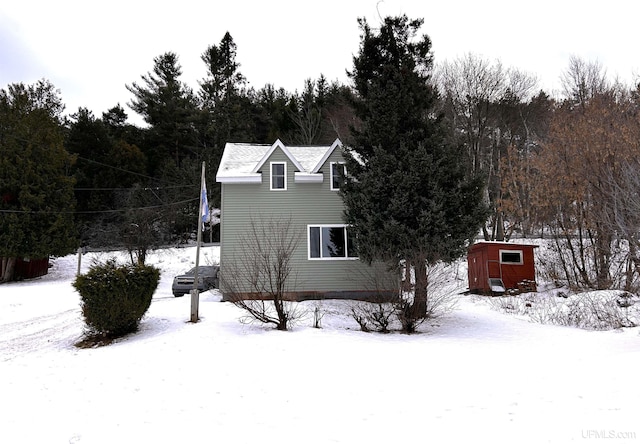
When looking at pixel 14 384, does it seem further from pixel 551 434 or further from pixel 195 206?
pixel 195 206

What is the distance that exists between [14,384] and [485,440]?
735cm

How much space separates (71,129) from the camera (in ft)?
126

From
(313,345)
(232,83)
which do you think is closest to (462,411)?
(313,345)

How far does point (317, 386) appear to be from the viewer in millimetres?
6879

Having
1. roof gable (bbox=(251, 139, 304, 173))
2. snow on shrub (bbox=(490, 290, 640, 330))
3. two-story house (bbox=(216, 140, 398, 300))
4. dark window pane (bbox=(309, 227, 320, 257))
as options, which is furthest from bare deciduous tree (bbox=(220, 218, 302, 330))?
snow on shrub (bbox=(490, 290, 640, 330))

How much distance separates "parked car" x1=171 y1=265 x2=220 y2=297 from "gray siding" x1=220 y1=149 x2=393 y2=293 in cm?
327

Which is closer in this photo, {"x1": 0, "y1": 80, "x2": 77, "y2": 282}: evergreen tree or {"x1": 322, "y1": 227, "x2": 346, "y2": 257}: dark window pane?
{"x1": 322, "y1": 227, "x2": 346, "y2": 257}: dark window pane

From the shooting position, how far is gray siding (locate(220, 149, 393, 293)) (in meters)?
16.8

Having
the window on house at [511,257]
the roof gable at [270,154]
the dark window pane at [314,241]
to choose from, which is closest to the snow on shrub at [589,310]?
the window on house at [511,257]

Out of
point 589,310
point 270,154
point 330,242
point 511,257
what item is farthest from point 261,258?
point 511,257

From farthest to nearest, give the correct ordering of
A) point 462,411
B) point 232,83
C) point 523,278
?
point 232,83
point 523,278
point 462,411

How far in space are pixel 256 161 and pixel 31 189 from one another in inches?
612

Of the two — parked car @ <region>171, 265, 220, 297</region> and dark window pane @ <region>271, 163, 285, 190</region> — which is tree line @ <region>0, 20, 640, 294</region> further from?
parked car @ <region>171, 265, 220, 297</region>

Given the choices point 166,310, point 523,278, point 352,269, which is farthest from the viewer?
point 523,278
